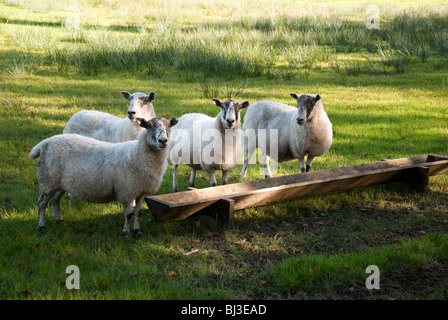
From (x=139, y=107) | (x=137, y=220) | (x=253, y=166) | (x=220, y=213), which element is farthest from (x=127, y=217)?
(x=253, y=166)

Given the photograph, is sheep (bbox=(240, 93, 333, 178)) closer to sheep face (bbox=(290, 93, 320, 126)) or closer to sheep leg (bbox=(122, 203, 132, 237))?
sheep face (bbox=(290, 93, 320, 126))

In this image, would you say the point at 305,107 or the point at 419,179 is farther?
the point at 419,179

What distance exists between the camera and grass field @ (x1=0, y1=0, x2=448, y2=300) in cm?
457

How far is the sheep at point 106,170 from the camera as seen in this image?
5395 millimetres

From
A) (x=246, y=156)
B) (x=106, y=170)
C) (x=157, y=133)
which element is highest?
(x=157, y=133)

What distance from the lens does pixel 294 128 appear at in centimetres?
727

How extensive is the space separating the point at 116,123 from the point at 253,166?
2.62 meters

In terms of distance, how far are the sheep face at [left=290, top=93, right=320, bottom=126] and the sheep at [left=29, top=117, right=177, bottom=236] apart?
203 centimetres

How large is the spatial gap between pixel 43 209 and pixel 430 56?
15.5m

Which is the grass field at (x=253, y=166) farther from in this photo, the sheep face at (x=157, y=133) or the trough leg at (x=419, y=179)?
the sheep face at (x=157, y=133)

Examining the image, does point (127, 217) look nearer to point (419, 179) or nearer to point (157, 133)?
point (157, 133)

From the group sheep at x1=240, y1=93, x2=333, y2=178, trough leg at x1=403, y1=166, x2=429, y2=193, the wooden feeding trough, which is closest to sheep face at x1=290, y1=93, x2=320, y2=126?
sheep at x1=240, y1=93, x2=333, y2=178

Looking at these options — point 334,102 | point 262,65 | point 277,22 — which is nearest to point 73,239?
point 334,102
